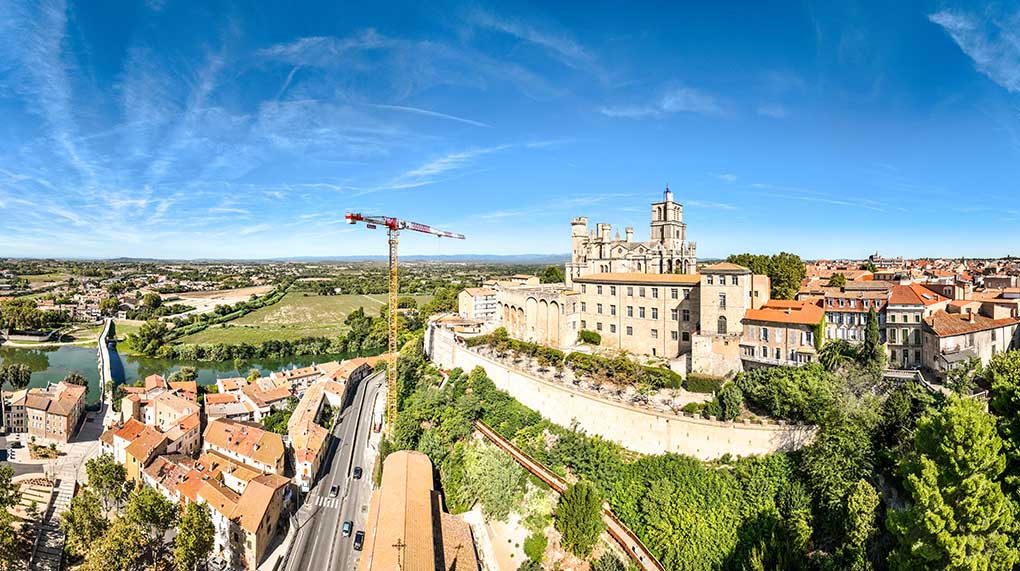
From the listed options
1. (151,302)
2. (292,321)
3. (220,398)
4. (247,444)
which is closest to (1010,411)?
(247,444)

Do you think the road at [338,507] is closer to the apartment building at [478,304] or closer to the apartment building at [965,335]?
the apartment building at [478,304]

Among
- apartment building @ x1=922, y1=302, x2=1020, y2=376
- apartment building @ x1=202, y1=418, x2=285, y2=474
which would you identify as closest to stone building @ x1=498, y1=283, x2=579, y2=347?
apartment building @ x1=202, y1=418, x2=285, y2=474

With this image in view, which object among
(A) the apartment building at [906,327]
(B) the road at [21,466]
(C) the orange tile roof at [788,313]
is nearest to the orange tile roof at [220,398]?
(B) the road at [21,466]

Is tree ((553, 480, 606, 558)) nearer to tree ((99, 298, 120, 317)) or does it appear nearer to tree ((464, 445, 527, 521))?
tree ((464, 445, 527, 521))

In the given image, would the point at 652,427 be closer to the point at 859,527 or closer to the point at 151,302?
the point at 859,527

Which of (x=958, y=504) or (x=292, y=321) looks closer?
(x=958, y=504)

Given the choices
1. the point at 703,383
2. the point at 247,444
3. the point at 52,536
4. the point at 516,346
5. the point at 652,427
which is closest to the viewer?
the point at 652,427
